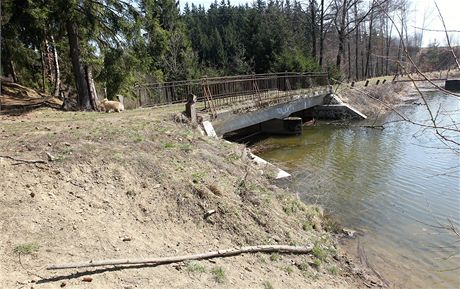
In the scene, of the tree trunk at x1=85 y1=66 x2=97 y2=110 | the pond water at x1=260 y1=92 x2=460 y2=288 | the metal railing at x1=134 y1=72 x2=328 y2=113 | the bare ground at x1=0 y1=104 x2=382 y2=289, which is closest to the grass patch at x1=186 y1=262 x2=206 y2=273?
the bare ground at x1=0 y1=104 x2=382 y2=289

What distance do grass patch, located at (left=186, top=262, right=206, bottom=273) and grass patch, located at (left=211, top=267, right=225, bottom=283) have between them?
14 cm

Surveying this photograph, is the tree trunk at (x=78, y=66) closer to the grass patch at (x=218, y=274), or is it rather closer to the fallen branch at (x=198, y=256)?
the fallen branch at (x=198, y=256)

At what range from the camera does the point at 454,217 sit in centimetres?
959

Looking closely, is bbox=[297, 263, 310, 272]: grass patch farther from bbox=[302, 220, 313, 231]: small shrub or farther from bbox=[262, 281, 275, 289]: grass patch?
bbox=[302, 220, 313, 231]: small shrub

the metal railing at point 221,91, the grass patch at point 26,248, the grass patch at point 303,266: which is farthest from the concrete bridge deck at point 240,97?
the grass patch at point 26,248

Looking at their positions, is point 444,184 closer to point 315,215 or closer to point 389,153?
point 389,153

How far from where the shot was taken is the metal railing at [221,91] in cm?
1614

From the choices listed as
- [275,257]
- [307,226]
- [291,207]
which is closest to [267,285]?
[275,257]

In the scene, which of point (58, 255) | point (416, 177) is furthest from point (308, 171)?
point (58, 255)

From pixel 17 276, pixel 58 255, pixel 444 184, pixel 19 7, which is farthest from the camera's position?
pixel 19 7

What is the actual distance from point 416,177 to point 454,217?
10.7ft

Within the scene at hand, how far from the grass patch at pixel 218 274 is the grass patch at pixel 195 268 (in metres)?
0.14

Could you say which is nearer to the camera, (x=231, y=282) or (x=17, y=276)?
(x=17, y=276)

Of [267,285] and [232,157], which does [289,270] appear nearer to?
[267,285]
